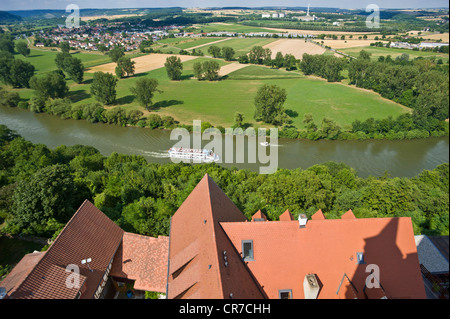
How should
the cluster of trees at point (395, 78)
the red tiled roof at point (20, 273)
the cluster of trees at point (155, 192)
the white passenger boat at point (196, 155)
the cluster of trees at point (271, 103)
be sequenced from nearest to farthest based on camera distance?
the red tiled roof at point (20, 273) < the cluster of trees at point (155, 192) < the white passenger boat at point (196, 155) < the cluster of trees at point (271, 103) < the cluster of trees at point (395, 78)

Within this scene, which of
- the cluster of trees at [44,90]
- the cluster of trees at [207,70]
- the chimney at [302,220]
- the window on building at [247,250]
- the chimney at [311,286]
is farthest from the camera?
the cluster of trees at [207,70]

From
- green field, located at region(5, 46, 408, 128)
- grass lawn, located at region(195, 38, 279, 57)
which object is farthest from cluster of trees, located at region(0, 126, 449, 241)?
grass lawn, located at region(195, 38, 279, 57)

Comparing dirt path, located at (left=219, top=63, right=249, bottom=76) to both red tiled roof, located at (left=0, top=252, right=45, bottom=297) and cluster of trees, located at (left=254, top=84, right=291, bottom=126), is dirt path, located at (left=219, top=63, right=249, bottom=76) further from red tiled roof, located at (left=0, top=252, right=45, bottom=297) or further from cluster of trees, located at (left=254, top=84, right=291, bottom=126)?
red tiled roof, located at (left=0, top=252, right=45, bottom=297)

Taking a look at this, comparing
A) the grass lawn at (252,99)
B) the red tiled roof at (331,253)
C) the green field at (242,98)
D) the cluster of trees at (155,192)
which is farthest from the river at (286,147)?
the red tiled roof at (331,253)

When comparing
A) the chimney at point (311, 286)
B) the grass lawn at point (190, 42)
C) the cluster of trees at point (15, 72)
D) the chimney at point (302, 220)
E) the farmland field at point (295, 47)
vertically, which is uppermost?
the grass lawn at point (190, 42)

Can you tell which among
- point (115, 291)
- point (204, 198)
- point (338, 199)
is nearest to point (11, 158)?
A: point (115, 291)

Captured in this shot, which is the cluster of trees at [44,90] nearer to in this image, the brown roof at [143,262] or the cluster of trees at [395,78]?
the brown roof at [143,262]
